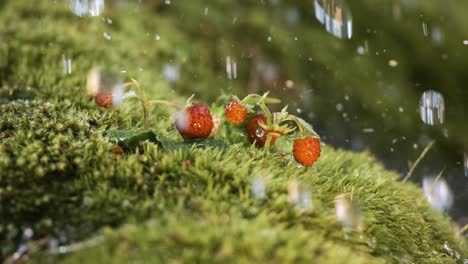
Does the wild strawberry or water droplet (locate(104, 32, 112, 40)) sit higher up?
water droplet (locate(104, 32, 112, 40))

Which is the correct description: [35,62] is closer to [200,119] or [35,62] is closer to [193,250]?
[200,119]

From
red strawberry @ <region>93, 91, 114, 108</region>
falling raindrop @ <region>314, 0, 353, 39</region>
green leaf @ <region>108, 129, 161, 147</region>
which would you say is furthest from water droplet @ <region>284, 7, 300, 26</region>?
green leaf @ <region>108, 129, 161, 147</region>

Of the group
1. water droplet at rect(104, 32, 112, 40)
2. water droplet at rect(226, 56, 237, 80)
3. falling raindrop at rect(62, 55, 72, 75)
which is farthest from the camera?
water droplet at rect(226, 56, 237, 80)

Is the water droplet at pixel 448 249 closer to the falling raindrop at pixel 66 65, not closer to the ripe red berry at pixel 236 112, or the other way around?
the ripe red berry at pixel 236 112

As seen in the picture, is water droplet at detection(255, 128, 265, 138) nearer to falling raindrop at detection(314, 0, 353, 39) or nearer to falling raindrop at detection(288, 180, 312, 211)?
falling raindrop at detection(288, 180, 312, 211)

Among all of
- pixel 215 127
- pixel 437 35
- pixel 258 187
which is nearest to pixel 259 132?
pixel 215 127

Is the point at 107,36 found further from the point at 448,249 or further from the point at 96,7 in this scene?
the point at 448,249

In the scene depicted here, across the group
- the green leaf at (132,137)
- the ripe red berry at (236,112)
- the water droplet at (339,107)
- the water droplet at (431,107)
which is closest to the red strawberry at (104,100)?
the green leaf at (132,137)
